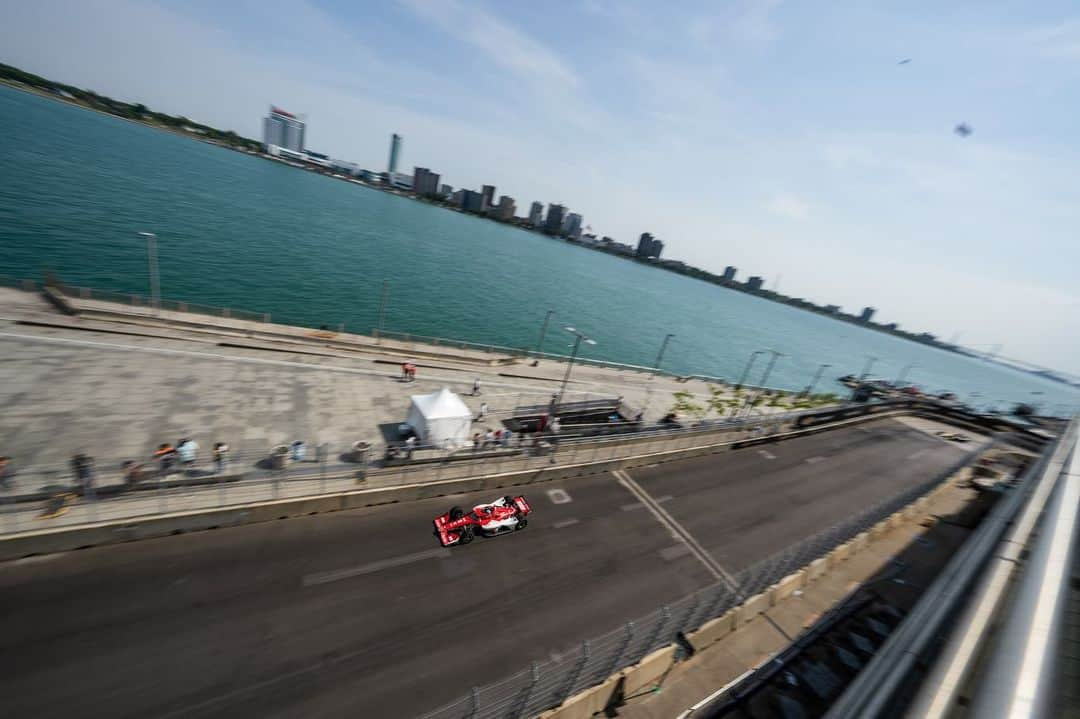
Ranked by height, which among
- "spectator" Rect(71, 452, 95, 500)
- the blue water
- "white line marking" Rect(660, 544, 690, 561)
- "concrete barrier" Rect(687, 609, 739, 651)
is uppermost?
"concrete barrier" Rect(687, 609, 739, 651)

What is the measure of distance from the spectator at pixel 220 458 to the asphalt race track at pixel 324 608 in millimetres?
2746

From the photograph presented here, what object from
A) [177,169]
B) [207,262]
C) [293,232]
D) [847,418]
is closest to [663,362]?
[847,418]

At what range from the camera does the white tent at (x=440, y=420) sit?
773 inches

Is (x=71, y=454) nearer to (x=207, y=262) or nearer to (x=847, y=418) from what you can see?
(x=847, y=418)

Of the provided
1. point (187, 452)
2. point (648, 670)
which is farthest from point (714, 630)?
point (187, 452)

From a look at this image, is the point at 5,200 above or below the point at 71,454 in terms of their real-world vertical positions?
below

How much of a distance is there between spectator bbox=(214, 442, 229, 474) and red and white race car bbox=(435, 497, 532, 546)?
798 centimetres

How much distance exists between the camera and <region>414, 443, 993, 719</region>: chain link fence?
31.9ft

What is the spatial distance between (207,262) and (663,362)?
7995 centimetres

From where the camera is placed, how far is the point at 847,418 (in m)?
43.5

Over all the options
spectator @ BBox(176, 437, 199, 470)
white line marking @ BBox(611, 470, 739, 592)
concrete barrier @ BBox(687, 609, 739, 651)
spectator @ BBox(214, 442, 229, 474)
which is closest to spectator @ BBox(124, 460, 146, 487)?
spectator @ BBox(176, 437, 199, 470)

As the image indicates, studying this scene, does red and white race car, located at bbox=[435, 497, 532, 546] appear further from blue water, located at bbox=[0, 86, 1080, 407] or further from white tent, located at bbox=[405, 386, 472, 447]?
blue water, located at bbox=[0, 86, 1080, 407]

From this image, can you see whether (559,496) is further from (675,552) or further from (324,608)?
(324,608)

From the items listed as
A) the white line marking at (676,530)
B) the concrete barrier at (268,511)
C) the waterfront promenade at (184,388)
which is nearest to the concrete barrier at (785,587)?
the white line marking at (676,530)
